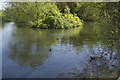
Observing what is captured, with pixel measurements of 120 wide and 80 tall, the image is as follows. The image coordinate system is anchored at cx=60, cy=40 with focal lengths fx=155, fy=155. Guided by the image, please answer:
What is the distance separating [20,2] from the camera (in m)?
38.3

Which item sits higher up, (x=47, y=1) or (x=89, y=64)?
(x=47, y=1)

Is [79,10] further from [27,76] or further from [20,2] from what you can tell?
[27,76]

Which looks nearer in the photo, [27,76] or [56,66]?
[27,76]

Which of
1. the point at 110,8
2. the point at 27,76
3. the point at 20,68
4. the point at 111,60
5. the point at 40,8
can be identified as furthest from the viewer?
the point at 40,8

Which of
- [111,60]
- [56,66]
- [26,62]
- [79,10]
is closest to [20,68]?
[26,62]

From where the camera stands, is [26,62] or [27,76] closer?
[27,76]

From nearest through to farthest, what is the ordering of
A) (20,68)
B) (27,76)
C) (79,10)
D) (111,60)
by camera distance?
(27,76) → (20,68) → (111,60) → (79,10)

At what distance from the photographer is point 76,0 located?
51906 mm

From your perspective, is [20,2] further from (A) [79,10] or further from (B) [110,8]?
(B) [110,8]

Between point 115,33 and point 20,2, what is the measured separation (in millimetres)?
33252

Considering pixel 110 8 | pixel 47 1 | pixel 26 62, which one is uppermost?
pixel 47 1

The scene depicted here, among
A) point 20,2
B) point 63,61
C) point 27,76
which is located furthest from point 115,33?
point 20,2

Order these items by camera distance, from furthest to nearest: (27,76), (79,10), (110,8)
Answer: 1. (79,10)
2. (110,8)
3. (27,76)

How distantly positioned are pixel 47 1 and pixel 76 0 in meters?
16.1
